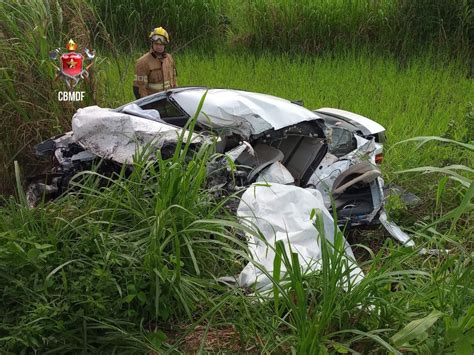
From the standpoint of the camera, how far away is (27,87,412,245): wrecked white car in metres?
4.50

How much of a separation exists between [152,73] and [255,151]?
255cm

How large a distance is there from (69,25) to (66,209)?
12.4 ft

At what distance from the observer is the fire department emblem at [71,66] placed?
20.2ft

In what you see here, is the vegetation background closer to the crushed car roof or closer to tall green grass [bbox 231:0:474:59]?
the crushed car roof

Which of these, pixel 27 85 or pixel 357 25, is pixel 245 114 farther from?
pixel 357 25

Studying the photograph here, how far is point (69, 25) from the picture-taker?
667 cm

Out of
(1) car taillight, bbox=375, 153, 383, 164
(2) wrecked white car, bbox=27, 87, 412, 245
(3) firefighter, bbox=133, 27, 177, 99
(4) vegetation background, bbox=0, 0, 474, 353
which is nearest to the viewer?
(4) vegetation background, bbox=0, 0, 474, 353

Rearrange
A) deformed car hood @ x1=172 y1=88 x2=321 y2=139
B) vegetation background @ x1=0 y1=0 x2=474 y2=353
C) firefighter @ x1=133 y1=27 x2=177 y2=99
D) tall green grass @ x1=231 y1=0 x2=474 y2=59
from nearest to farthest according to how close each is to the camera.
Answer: vegetation background @ x1=0 y1=0 x2=474 y2=353 < deformed car hood @ x1=172 y1=88 x2=321 y2=139 < firefighter @ x1=133 y1=27 x2=177 y2=99 < tall green grass @ x1=231 y1=0 x2=474 y2=59

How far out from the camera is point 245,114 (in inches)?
185

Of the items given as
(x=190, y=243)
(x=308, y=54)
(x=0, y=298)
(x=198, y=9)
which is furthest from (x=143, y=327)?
(x=198, y=9)

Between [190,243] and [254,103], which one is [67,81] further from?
[190,243]

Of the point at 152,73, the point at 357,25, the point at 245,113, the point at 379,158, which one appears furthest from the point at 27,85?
the point at 357,25

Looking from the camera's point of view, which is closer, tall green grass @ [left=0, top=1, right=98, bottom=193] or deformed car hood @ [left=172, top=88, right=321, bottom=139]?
deformed car hood @ [left=172, top=88, right=321, bottom=139]

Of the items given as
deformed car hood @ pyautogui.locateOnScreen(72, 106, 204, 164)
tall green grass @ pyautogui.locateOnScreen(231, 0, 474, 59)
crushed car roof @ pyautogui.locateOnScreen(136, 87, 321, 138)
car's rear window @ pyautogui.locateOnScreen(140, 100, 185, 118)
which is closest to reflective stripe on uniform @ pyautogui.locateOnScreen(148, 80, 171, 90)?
car's rear window @ pyautogui.locateOnScreen(140, 100, 185, 118)
